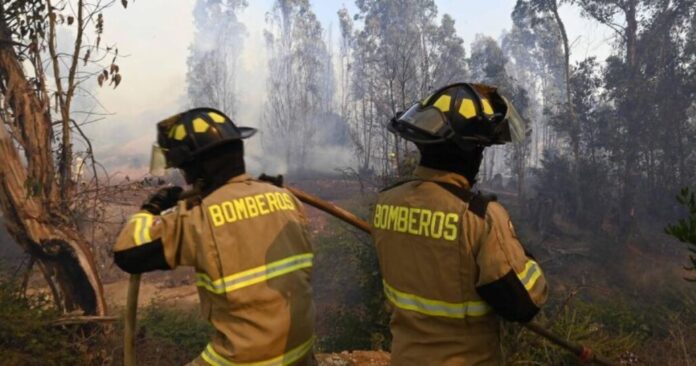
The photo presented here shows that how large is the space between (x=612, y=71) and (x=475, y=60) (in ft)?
45.7

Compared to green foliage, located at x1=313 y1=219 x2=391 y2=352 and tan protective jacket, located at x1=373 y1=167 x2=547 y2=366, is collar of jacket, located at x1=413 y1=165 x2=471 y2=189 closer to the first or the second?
tan protective jacket, located at x1=373 y1=167 x2=547 y2=366

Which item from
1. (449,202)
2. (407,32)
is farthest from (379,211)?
(407,32)

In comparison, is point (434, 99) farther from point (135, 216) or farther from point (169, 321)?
point (169, 321)

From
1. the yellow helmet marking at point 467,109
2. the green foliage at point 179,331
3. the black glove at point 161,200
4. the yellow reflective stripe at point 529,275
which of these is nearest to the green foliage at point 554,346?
the yellow reflective stripe at point 529,275

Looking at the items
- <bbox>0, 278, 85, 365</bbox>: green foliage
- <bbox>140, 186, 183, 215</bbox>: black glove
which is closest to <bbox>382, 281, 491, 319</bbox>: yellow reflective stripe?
<bbox>140, 186, 183, 215</bbox>: black glove

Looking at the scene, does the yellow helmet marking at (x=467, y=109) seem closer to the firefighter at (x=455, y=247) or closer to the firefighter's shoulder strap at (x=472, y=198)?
the firefighter at (x=455, y=247)

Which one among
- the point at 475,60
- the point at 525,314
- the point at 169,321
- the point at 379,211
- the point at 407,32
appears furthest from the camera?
the point at 407,32

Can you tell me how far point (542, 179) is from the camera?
77.0ft

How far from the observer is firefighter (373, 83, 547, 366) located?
1607 mm

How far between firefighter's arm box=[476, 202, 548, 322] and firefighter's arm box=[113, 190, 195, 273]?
1079 millimetres

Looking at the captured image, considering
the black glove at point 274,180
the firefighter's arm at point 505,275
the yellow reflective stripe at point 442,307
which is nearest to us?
the firefighter's arm at point 505,275

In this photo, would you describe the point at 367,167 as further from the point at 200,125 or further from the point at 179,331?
the point at 200,125

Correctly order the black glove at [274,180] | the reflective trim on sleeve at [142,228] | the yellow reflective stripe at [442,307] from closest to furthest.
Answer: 1. the yellow reflective stripe at [442,307]
2. the reflective trim on sleeve at [142,228]
3. the black glove at [274,180]

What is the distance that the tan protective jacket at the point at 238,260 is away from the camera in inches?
71.8
